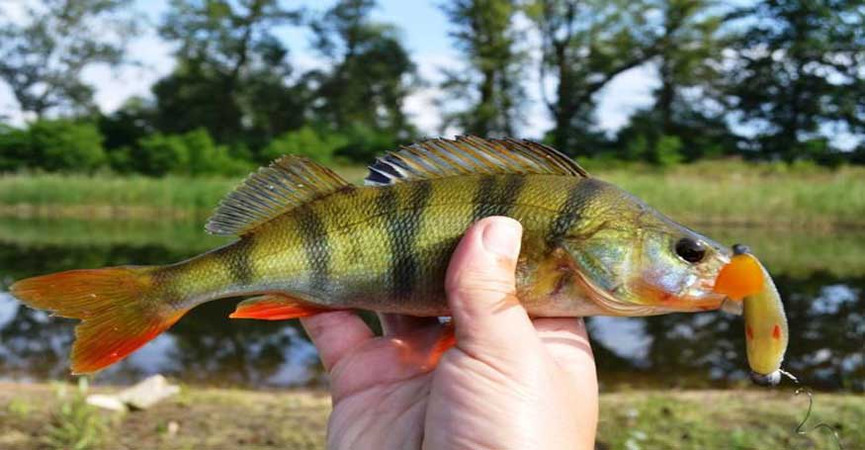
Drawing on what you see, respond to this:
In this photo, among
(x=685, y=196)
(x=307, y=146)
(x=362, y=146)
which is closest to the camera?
(x=685, y=196)

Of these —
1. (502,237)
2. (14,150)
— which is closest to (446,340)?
(502,237)

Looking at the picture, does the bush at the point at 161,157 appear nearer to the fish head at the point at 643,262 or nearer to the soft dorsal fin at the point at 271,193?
the soft dorsal fin at the point at 271,193

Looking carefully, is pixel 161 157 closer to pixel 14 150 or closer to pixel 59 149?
pixel 59 149

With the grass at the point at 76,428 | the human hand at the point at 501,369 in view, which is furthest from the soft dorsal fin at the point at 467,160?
the grass at the point at 76,428

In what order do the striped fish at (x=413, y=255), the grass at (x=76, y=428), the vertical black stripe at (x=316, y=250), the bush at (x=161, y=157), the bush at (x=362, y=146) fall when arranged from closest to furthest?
the striped fish at (x=413, y=255), the vertical black stripe at (x=316, y=250), the grass at (x=76, y=428), the bush at (x=161, y=157), the bush at (x=362, y=146)

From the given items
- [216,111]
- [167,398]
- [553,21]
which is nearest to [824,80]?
[553,21]
